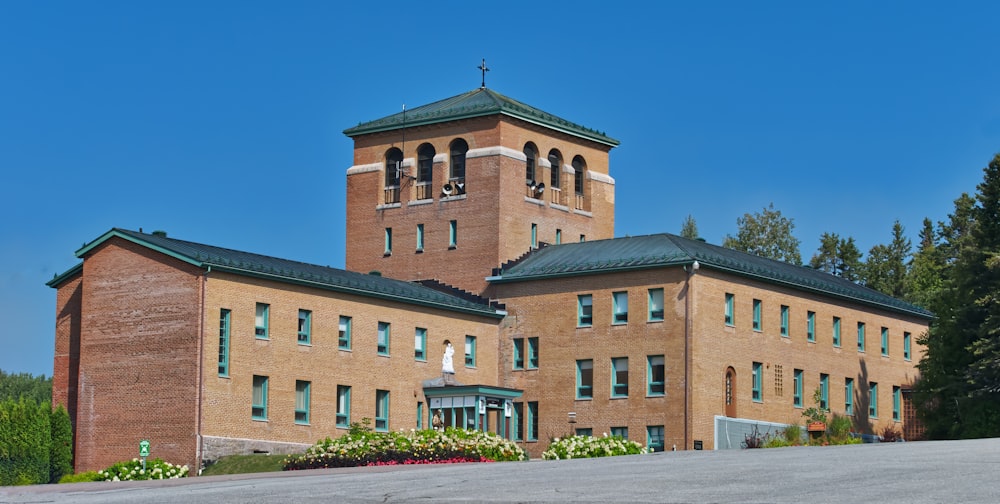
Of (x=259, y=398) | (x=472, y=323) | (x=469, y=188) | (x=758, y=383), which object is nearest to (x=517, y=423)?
(x=472, y=323)

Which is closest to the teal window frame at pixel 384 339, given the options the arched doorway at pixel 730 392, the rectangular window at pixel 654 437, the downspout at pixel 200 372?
the downspout at pixel 200 372

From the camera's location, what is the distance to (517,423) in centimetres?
6738

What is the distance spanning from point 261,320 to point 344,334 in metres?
4.09

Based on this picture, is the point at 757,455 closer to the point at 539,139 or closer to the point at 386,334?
the point at 386,334

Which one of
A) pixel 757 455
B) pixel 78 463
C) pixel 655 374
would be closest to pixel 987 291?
pixel 655 374

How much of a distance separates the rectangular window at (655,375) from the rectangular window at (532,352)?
17.3 feet

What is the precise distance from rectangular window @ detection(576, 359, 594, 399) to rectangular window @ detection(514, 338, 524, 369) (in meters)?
2.76

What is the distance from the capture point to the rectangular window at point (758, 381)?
65812 millimetres

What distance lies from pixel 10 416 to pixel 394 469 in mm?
22981

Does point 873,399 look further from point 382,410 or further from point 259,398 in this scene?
point 259,398

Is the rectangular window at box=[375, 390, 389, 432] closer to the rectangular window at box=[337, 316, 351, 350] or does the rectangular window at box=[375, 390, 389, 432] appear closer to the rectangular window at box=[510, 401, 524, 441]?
the rectangular window at box=[337, 316, 351, 350]

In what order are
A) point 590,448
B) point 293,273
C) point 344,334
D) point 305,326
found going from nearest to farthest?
point 590,448 → point 293,273 → point 305,326 → point 344,334

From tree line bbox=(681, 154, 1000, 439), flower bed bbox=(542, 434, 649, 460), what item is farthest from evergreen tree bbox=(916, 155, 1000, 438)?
flower bed bbox=(542, 434, 649, 460)

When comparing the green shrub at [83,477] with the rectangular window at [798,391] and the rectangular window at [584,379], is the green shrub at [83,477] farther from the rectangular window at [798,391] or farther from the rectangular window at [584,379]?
the rectangular window at [798,391]
